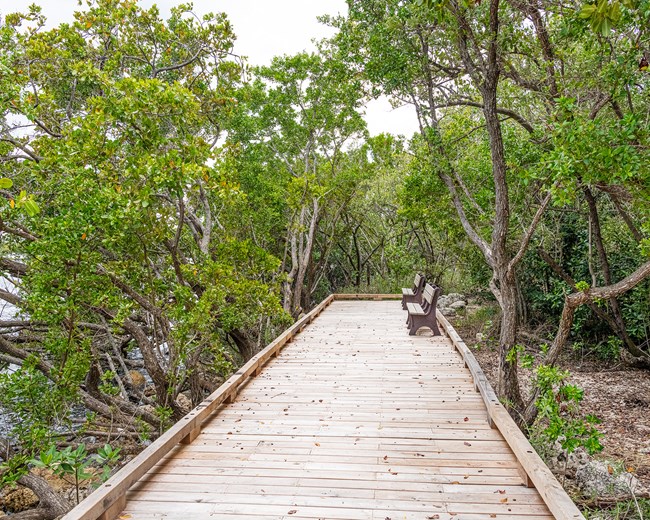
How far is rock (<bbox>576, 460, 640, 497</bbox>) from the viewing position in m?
4.93

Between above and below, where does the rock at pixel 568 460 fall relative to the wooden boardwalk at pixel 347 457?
below

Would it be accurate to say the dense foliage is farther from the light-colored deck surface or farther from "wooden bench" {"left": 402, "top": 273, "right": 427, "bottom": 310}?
"wooden bench" {"left": 402, "top": 273, "right": 427, "bottom": 310}

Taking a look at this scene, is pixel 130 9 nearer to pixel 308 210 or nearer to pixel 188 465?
pixel 188 465

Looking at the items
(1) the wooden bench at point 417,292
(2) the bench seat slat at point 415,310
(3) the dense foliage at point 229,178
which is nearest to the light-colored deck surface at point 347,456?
(3) the dense foliage at point 229,178

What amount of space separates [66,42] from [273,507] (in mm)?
8128

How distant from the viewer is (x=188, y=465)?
4.05m

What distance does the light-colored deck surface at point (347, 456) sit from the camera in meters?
3.33

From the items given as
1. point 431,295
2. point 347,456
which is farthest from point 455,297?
point 347,456

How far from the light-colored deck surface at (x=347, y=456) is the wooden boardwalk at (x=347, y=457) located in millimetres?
12

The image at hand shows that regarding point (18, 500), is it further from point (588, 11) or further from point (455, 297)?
point (455, 297)

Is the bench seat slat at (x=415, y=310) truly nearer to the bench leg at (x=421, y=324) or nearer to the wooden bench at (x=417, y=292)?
the bench leg at (x=421, y=324)

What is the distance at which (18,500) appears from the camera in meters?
7.71

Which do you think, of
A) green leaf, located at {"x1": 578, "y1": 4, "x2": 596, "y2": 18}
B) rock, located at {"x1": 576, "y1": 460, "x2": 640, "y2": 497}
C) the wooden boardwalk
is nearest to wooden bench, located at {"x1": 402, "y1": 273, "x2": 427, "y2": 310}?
the wooden boardwalk

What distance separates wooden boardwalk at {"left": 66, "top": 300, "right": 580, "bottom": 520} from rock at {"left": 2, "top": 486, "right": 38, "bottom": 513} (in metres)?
4.76
